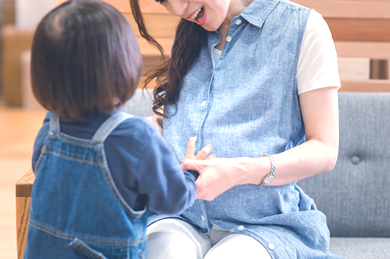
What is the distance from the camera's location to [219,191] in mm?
905

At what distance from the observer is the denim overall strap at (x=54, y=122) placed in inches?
29.9

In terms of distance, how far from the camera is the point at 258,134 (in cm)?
99

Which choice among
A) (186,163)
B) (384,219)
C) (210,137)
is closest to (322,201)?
(384,219)

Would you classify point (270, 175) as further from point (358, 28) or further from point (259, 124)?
point (358, 28)

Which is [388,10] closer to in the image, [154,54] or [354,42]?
[354,42]

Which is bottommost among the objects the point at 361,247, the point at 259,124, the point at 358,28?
the point at 361,247

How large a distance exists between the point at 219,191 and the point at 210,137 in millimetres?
166

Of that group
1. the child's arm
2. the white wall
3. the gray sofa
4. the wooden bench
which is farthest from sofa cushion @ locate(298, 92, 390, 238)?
the white wall

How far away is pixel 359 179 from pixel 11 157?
3625mm

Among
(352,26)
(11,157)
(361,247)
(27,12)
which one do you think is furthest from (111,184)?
(27,12)

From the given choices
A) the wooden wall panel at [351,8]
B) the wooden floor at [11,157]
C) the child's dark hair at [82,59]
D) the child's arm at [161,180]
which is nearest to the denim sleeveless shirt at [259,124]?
the child's arm at [161,180]

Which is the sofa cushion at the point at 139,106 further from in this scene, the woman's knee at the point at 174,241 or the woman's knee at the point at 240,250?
the woman's knee at the point at 240,250

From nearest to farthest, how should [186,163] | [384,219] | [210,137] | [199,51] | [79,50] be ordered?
[79,50], [186,163], [210,137], [199,51], [384,219]

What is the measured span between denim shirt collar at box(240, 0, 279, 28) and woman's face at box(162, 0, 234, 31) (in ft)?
0.20
